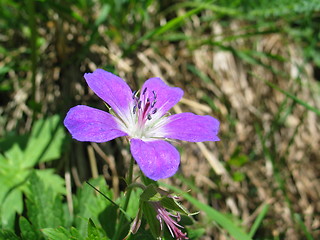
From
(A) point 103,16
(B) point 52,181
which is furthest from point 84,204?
(A) point 103,16

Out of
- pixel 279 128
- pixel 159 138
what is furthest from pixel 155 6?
pixel 159 138

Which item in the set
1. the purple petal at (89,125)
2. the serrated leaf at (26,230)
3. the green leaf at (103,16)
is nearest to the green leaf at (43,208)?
the serrated leaf at (26,230)

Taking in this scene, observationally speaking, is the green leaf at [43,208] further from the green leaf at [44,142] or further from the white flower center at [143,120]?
the white flower center at [143,120]

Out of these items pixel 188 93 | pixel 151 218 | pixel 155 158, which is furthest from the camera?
pixel 188 93

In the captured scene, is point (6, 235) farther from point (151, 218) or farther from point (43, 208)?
point (151, 218)

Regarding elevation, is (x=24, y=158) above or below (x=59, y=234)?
above

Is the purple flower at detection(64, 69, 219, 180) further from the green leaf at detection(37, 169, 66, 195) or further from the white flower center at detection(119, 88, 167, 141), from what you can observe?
the green leaf at detection(37, 169, 66, 195)

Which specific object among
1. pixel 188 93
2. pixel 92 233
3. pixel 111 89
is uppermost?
pixel 188 93

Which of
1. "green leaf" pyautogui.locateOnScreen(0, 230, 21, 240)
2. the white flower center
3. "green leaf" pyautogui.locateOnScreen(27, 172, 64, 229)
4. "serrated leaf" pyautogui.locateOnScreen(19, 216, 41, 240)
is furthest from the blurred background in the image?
the white flower center
